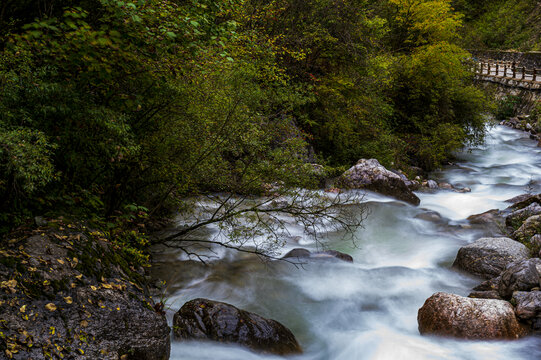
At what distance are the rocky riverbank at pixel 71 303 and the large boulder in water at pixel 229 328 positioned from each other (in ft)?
2.93

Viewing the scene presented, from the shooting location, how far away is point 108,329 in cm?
378

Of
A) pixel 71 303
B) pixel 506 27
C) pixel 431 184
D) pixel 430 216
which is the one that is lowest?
pixel 431 184

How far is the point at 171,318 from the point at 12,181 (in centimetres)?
276

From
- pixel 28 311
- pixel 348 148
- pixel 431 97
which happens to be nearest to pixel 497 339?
pixel 28 311

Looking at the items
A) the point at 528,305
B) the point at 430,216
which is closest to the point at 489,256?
the point at 528,305

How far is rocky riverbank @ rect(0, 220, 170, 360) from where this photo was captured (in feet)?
10.9

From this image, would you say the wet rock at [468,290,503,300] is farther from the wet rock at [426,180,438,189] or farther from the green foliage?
the green foliage

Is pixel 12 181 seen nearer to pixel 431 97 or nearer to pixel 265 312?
pixel 265 312

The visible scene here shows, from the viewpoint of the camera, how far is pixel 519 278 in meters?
6.27

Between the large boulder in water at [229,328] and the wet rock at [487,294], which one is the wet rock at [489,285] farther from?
the large boulder in water at [229,328]

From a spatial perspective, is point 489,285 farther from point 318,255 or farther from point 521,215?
point 521,215

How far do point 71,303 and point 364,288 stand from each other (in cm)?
521

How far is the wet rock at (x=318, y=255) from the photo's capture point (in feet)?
27.0

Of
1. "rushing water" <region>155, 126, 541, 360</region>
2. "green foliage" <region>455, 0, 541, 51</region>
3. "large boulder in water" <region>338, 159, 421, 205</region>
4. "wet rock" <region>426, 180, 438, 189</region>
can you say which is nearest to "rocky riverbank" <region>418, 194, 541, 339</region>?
"rushing water" <region>155, 126, 541, 360</region>
